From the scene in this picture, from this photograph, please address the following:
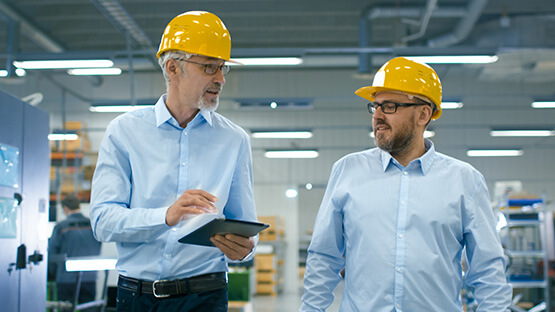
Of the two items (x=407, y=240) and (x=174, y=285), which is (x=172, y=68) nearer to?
(x=174, y=285)

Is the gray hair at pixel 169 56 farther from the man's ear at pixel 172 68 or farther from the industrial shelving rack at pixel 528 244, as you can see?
the industrial shelving rack at pixel 528 244

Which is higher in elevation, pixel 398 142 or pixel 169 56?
pixel 169 56

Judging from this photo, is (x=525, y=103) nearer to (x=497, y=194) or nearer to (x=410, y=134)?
(x=497, y=194)

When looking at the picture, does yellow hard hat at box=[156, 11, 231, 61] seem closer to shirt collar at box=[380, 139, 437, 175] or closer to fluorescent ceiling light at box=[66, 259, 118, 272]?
shirt collar at box=[380, 139, 437, 175]

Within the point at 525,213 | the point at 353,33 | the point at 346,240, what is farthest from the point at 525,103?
the point at 346,240

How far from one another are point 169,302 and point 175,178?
38 centimetres

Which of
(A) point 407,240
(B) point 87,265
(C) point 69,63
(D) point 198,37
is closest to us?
(D) point 198,37

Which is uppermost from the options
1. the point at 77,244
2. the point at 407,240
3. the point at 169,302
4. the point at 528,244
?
the point at 407,240

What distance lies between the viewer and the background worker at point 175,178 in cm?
191

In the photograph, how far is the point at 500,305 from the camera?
2.15 m

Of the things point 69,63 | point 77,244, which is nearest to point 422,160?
point 77,244

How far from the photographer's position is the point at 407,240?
87.2 inches

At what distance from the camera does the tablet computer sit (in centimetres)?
168

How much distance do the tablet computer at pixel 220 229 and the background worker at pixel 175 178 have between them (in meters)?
0.04
